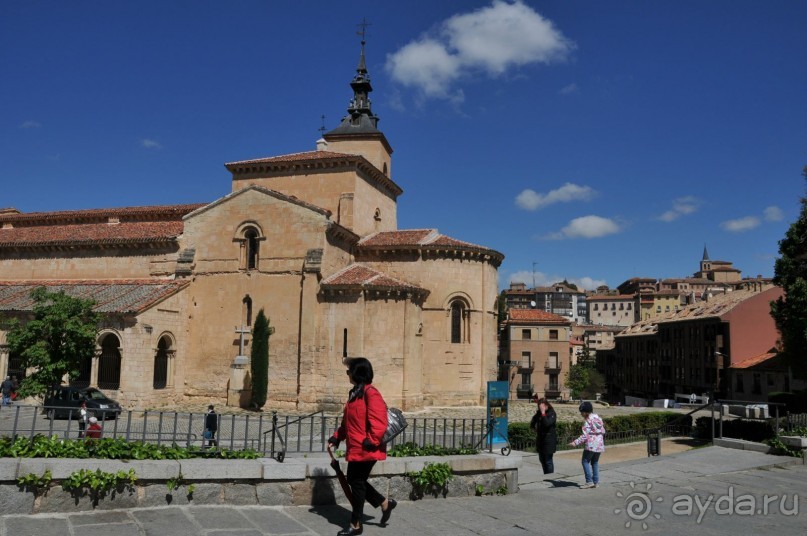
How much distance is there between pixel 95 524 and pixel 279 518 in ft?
7.07

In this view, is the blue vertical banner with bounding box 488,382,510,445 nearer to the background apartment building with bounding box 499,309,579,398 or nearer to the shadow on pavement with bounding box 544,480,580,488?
the shadow on pavement with bounding box 544,480,580,488

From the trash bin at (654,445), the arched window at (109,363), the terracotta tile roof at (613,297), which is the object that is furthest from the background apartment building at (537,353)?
the terracotta tile roof at (613,297)

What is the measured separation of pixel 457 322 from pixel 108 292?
17132 mm

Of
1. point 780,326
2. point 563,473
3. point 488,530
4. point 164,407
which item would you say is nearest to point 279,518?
point 488,530

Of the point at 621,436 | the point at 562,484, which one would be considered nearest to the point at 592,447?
the point at 562,484

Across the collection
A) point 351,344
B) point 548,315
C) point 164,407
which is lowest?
point 164,407

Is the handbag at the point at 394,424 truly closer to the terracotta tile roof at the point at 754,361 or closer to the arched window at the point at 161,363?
the arched window at the point at 161,363

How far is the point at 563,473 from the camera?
12.4 m

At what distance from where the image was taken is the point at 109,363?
26.4m

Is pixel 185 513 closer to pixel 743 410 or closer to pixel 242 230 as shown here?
pixel 743 410

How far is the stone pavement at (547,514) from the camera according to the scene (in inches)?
281

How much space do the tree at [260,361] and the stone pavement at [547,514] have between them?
56.5ft

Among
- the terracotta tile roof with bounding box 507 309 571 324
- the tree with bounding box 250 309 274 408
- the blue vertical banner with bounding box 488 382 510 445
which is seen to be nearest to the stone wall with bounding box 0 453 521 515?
the blue vertical banner with bounding box 488 382 510 445

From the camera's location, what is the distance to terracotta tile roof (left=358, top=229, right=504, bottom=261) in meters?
30.2
